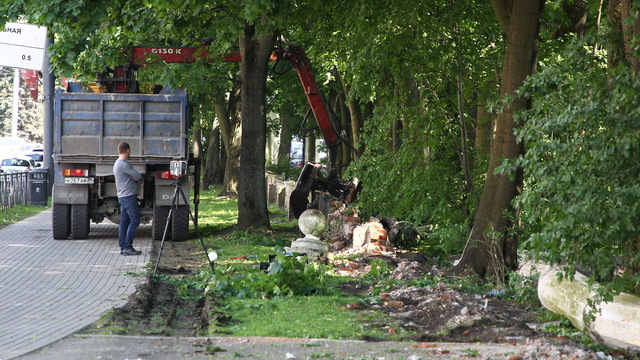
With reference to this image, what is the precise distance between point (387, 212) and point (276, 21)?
405cm

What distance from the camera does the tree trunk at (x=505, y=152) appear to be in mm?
11500

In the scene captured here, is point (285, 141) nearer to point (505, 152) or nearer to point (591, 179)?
point (505, 152)

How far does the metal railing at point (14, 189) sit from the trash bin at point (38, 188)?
0.83 feet

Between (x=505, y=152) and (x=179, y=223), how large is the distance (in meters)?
8.15

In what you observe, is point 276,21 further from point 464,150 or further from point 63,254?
point 63,254

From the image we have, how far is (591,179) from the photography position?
23.5 feet

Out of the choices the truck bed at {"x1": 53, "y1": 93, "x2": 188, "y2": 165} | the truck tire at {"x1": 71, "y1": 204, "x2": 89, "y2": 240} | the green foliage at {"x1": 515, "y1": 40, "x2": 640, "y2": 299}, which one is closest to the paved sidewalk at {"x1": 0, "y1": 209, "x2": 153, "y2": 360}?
the truck tire at {"x1": 71, "y1": 204, "x2": 89, "y2": 240}

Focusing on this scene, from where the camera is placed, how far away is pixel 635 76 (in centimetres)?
747

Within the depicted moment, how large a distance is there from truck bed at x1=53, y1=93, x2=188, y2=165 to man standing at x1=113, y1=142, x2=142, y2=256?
1.97 meters

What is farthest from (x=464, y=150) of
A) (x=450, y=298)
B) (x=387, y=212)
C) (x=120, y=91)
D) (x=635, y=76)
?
(x=120, y=91)

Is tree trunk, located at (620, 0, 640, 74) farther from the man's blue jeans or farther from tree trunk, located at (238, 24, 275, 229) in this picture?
tree trunk, located at (238, 24, 275, 229)

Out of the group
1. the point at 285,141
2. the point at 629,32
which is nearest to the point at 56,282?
the point at 629,32

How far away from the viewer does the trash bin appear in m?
27.2

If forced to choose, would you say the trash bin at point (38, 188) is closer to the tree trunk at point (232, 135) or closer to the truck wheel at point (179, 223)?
the tree trunk at point (232, 135)
